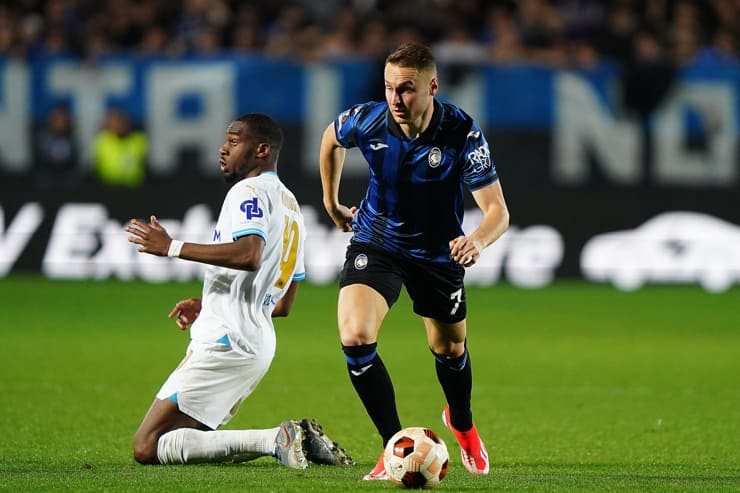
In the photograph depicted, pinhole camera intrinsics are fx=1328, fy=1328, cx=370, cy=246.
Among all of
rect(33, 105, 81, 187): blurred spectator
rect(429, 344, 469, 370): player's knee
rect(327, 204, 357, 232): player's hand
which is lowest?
rect(33, 105, 81, 187): blurred spectator

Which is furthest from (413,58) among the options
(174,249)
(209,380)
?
(209,380)

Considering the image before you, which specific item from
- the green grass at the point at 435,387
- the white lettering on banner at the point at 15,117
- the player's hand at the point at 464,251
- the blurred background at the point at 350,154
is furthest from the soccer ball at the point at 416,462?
the white lettering on banner at the point at 15,117

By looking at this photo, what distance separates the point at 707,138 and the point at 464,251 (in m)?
11.6

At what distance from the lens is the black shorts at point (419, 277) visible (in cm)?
668

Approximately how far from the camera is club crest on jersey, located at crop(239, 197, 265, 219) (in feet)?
20.9

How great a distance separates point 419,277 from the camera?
6.79 m

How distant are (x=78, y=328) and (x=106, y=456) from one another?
21.1 feet

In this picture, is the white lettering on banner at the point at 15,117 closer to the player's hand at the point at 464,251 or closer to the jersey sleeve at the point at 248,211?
the jersey sleeve at the point at 248,211

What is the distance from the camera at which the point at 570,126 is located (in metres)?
16.9

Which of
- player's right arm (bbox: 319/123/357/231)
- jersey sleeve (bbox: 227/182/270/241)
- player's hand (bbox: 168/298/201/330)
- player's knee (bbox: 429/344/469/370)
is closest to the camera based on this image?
jersey sleeve (bbox: 227/182/270/241)

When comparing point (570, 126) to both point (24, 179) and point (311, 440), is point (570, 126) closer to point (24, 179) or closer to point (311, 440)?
point (24, 179)

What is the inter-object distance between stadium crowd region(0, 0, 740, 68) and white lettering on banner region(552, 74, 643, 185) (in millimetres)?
449

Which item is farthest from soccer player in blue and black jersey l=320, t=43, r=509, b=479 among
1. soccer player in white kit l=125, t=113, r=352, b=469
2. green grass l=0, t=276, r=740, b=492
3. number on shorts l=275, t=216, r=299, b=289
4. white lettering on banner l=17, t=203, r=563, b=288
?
white lettering on banner l=17, t=203, r=563, b=288

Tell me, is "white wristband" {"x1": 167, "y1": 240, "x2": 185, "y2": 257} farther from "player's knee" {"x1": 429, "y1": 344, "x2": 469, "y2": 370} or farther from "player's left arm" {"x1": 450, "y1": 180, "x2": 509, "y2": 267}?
"player's knee" {"x1": 429, "y1": 344, "x2": 469, "y2": 370}
